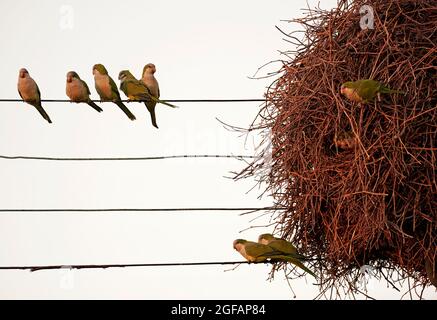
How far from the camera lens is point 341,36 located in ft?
12.0

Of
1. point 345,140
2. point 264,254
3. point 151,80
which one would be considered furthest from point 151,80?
point 345,140

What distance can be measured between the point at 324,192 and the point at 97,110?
1.34m

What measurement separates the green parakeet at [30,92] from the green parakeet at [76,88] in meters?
0.15

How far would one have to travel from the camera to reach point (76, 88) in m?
4.55

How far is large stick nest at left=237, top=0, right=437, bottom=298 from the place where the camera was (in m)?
3.38

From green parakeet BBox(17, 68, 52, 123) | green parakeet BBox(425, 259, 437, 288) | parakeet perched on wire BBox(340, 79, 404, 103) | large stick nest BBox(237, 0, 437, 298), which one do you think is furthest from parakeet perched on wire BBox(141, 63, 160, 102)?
green parakeet BBox(425, 259, 437, 288)

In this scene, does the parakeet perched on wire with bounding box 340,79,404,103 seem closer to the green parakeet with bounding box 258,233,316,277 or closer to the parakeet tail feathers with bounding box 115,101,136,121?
the green parakeet with bounding box 258,233,316,277

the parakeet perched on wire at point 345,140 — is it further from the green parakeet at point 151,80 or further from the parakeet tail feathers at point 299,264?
the green parakeet at point 151,80

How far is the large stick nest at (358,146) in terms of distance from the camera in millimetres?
3381

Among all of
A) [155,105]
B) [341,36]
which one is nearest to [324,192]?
[341,36]

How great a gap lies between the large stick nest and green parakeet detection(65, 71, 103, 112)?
41.7 inches

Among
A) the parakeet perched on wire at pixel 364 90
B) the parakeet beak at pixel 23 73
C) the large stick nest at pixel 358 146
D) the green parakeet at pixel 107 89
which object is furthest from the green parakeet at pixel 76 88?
the parakeet perched on wire at pixel 364 90

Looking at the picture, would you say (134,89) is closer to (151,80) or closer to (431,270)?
(151,80)

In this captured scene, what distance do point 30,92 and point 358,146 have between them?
1.84 meters
